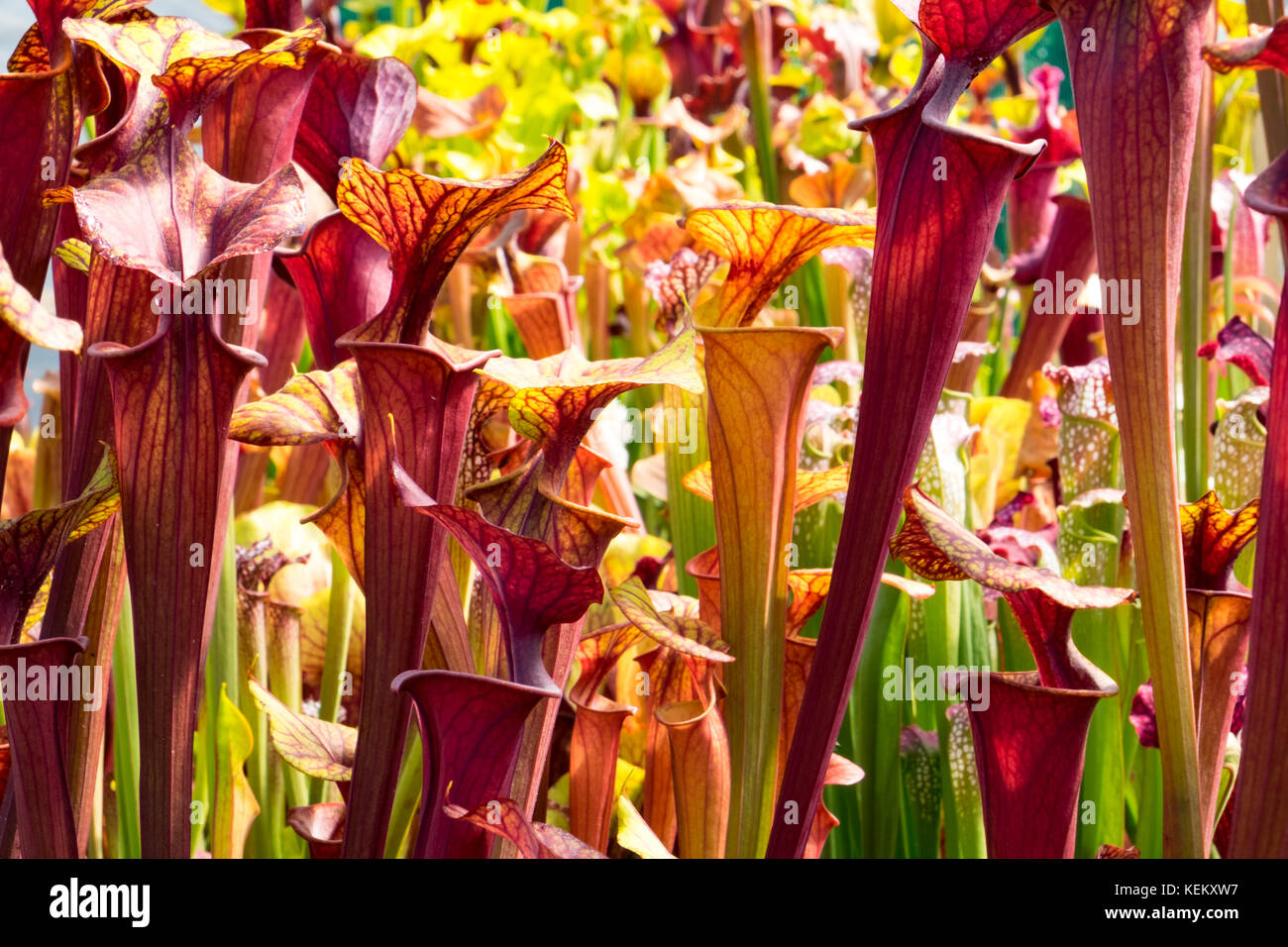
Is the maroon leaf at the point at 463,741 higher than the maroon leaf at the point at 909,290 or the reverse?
the reverse

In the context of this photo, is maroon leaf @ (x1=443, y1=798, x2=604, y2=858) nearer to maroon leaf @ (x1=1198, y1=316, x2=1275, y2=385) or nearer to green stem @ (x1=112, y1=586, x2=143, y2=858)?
green stem @ (x1=112, y1=586, x2=143, y2=858)

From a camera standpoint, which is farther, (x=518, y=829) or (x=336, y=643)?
(x=336, y=643)

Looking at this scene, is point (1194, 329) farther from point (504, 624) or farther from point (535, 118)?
point (535, 118)

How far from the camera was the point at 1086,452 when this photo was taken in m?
0.76

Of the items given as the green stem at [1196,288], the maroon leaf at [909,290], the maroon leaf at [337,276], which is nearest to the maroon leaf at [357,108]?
the maroon leaf at [337,276]

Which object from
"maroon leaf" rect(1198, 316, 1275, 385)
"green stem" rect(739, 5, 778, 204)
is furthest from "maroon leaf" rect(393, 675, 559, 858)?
"green stem" rect(739, 5, 778, 204)

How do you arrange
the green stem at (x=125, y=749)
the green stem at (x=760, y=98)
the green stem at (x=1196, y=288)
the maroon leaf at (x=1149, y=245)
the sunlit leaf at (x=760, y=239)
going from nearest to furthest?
the maroon leaf at (x=1149, y=245)
the sunlit leaf at (x=760, y=239)
the green stem at (x=125, y=749)
the green stem at (x=1196, y=288)
the green stem at (x=760, y=98)

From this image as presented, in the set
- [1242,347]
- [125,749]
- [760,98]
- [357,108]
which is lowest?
[125,749]

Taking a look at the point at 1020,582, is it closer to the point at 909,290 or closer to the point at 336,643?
the point at 909,290

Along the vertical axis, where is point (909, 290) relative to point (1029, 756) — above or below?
above

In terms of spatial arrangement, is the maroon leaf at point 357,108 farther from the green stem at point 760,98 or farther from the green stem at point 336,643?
the green stem at point 760,98

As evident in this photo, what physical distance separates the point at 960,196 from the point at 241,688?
1.92ft

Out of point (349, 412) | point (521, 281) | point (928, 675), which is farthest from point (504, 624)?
point (521, 281)

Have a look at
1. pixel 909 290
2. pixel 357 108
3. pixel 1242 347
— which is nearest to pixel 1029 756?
pixel 909 290
